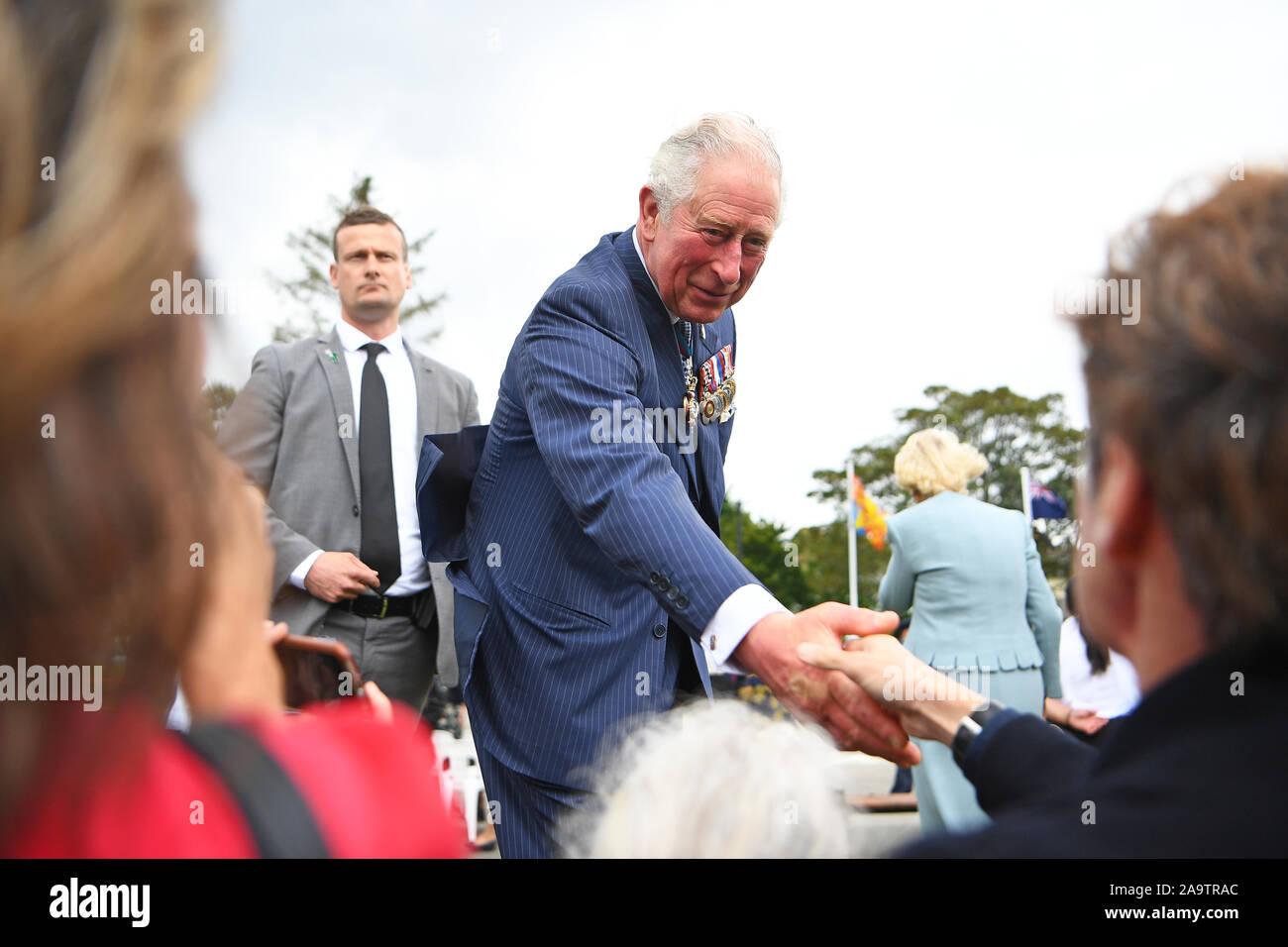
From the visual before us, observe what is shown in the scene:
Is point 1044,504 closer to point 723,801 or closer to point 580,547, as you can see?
point 580,547

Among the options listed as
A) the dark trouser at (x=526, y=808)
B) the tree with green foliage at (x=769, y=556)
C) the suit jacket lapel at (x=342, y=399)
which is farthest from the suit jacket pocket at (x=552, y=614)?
the tree with green foliage at (x=769, y=556)

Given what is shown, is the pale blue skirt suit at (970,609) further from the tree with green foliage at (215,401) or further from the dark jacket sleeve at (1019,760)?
the tree with green foliage at (215,401)

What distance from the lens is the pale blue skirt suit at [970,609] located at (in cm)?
499

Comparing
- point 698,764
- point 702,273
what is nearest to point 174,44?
point 698,764

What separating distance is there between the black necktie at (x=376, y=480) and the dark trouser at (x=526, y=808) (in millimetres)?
1033

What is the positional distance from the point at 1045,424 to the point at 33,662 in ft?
114

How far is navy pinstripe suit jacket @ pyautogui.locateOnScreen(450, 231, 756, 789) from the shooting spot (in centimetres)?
219

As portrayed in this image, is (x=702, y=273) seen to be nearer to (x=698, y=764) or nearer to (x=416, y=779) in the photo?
(x=698, y=764)

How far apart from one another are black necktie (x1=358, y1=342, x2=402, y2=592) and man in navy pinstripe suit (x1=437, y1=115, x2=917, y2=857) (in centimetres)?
78

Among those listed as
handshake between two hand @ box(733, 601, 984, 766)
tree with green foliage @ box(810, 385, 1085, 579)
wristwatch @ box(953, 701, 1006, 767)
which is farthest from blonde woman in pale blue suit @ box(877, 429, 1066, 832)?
tree with green foliage @ box(810, 385, 1085, 579)

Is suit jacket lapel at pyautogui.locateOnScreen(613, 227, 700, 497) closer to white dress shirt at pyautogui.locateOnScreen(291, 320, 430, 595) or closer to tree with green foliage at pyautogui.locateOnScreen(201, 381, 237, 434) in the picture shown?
white dress shirt at pyautogui.locateOnScreen(291, 320, 430, 595)

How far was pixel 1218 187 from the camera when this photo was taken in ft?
3.53
